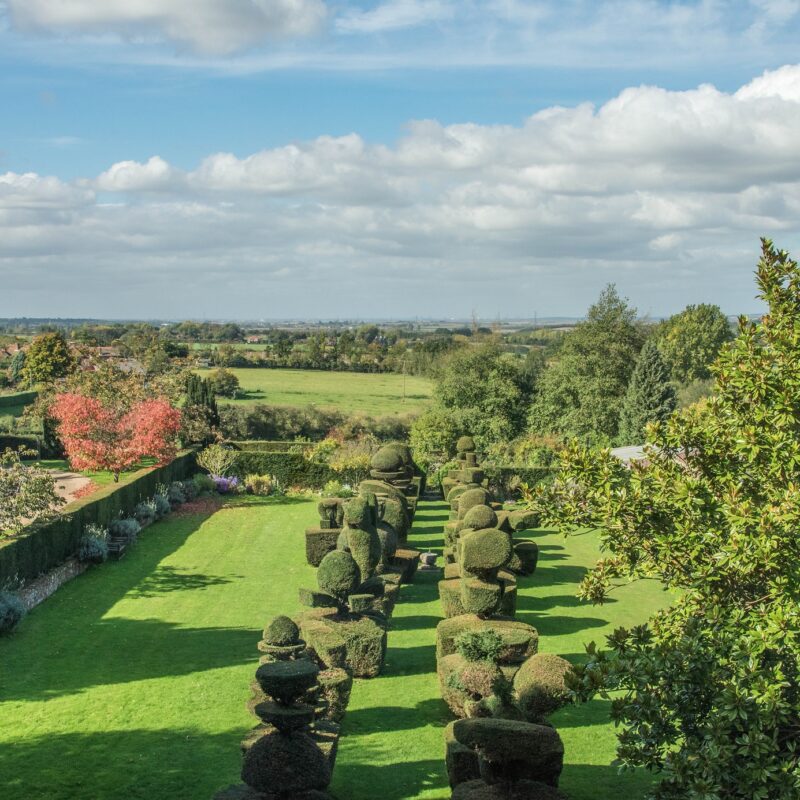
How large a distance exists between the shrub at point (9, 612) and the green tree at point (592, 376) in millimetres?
38043

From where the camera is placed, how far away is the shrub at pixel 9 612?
16.4m

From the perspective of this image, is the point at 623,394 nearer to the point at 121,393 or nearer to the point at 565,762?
the point at 121,393

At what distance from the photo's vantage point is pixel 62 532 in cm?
2148

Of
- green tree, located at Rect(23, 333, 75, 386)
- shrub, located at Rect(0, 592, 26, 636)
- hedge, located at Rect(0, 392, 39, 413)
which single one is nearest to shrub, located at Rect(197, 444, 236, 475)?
shrub, located at Rect(0, 592, 26, 636)

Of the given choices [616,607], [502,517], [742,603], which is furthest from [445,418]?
[742,603]

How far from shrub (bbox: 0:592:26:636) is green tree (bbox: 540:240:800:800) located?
12.1 m

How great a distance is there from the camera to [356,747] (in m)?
11.9

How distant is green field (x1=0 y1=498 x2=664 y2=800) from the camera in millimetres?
10914

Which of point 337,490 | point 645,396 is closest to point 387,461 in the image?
point 337,490

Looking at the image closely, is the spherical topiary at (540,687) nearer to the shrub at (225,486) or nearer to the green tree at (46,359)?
the shrub at (225,486)

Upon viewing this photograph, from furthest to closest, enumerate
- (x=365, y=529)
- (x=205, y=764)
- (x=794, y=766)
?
(x=365, y=529), (x=205, y=764), (x=794, y=766)

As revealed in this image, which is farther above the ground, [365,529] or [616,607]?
[365,529]

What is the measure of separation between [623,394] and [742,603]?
47349 mm

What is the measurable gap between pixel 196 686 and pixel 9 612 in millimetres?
4811
